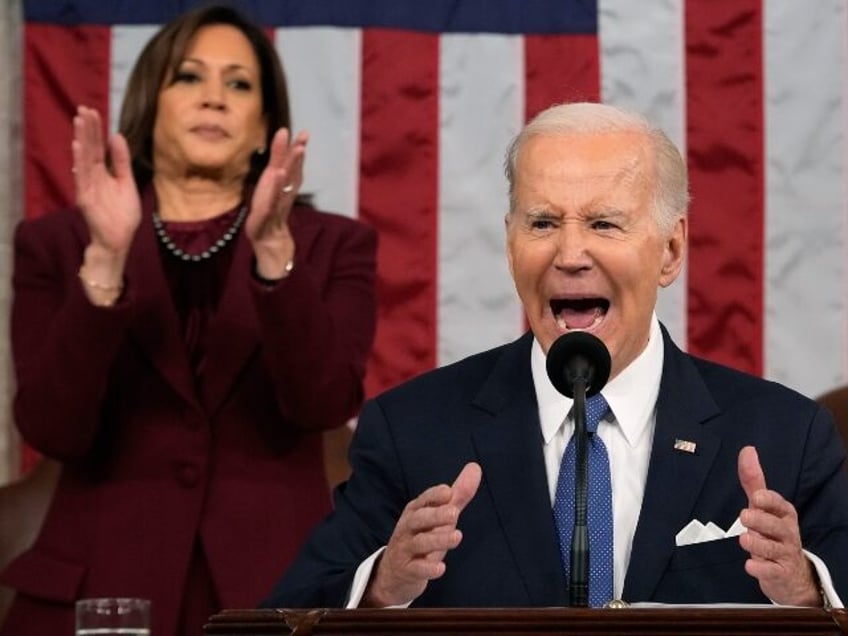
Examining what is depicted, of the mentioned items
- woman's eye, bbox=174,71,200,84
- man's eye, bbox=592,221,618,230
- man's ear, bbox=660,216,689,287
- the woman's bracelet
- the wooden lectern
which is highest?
woman's eye, bbox=174,71,200,84

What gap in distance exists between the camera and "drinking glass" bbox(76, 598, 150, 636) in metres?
2.16

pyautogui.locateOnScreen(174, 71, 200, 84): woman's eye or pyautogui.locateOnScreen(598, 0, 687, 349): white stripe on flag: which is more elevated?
pyautogui.locateOnScreen(598, 0, 687, 349): white stripe on flag

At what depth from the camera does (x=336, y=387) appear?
11.5ft

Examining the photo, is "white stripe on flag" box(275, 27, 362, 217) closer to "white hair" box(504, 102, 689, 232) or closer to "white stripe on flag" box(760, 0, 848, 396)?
"white stripe on flag" box(760, 0, 848, 396)

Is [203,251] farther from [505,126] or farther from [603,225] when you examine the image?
[505,126]

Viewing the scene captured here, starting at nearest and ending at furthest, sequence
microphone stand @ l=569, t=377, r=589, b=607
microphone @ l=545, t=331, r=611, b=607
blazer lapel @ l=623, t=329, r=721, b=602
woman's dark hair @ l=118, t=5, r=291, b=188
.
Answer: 1. microphone stand @ l=569, t=377, r=589, b=607
2. microphone @ l=545, t=331, r=611, b=607
3. blazer lapel @ l=623, t=329, r=721, b=602
4. woman's dark hair @ l=118, t=5, r=291, b=188

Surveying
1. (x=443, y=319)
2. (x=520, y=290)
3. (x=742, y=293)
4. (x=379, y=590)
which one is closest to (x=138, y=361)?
(x=520, y=290)

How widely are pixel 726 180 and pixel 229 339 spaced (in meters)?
1.81

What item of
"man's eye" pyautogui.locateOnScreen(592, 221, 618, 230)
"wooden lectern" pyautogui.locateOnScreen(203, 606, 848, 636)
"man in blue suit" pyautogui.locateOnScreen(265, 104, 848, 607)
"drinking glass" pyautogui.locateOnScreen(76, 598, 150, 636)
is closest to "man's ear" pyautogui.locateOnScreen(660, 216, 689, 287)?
"man in blue suit" pyautogui.locateOnScreen(265, 104, 848, 607)

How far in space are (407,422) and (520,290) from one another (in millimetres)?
276

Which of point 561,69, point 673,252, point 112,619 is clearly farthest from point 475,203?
point 112,619

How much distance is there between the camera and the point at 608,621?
202 cm

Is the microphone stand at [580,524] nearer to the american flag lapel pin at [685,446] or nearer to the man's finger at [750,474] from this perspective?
the man's finger at [750,474]

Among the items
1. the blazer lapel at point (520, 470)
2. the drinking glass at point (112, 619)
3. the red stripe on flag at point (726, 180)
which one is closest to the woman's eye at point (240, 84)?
the blazer lapel at point (520, 470)
